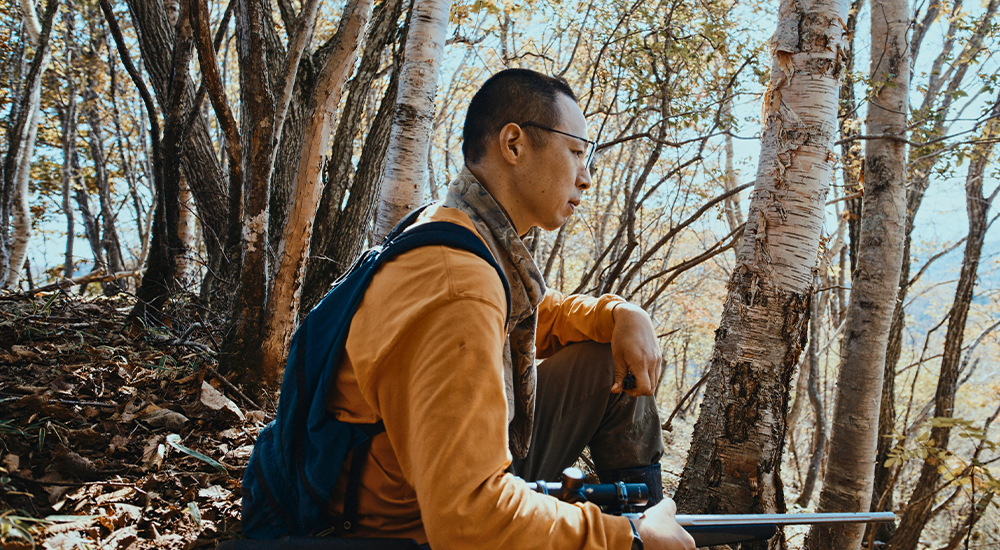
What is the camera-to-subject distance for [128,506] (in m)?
1.96

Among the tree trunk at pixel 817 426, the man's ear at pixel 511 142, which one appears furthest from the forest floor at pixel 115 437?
the tree trunk at pixel 817 426

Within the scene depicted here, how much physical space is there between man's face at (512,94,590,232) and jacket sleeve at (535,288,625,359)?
Answer: 1.78ft

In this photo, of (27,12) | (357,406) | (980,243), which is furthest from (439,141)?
(357,406)

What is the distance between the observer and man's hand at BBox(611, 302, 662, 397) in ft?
6.38

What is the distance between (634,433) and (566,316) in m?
0.52

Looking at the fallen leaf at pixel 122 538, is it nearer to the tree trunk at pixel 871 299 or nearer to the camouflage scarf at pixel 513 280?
the camouflage scarf at pixel 513 280

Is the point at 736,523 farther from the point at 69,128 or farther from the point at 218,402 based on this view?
the point at 69,128

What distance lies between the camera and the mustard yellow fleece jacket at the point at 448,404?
43.6 inches

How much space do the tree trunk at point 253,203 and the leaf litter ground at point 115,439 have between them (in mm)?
188

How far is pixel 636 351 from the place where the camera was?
194 centimetres

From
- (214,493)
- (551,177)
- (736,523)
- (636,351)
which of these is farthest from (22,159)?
(736,523)

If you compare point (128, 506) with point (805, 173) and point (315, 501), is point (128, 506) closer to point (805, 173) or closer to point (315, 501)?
point (315, 501)

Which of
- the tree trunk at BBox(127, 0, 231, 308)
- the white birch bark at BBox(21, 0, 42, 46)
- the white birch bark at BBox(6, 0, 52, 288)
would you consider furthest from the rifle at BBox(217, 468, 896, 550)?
Result: the white birch bark at BBox(21, 0, 42, 46)

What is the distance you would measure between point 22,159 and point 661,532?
8.99 m
